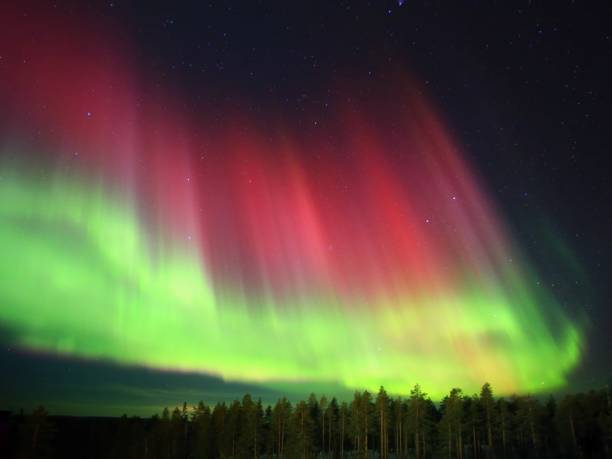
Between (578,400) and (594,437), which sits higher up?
(578,400)

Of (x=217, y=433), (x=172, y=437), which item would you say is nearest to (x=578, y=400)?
(x=217, y=433)

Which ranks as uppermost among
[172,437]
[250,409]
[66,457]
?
[250,409]

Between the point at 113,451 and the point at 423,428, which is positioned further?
the point at 113,451

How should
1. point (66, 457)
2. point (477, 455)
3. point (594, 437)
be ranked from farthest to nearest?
1. point (66, 457)
2. point (477, 455)
3. point (594, 437)

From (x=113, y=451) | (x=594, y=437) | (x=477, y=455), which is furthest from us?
(x=113, y=451)

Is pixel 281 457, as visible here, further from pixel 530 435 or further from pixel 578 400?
pixel 578 400

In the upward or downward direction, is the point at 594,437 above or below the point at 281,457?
above

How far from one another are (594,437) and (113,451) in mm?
88488

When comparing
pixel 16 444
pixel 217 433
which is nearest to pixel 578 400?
pixel 217 433

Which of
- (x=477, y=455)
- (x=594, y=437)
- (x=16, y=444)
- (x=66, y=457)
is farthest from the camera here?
(x=66, y=457)

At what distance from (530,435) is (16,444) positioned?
90304 mm

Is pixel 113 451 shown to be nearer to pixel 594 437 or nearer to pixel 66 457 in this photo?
pixel 66 457

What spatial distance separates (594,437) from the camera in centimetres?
7900

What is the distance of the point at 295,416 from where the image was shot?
284ft
